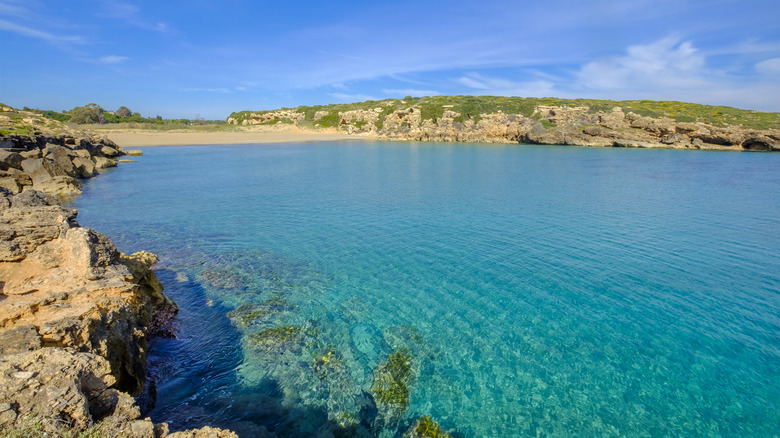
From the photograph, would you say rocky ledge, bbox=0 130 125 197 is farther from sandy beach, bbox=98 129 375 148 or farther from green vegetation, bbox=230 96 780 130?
green vegetation, bbox=230 96 780 130

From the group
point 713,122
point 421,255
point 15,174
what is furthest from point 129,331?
point 713,122

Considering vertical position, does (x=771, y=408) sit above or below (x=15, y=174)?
below

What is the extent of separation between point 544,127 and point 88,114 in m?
116

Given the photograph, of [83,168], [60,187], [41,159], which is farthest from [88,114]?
[60,187]

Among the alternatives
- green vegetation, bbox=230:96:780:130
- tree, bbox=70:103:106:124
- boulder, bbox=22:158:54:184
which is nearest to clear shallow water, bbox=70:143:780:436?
boulder, bbox=22:158:54:184

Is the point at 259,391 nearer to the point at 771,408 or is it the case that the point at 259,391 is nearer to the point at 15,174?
the point at 771,408

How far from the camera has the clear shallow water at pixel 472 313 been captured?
7965 mm

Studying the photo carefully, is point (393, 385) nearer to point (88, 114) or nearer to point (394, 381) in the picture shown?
point (394, 381)

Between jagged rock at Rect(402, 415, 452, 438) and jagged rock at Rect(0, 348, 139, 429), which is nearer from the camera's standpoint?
jagged rock at Rect(0, 348, 139, 429)

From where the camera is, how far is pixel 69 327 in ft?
21.2

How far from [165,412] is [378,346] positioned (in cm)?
486

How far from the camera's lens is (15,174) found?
26.8m

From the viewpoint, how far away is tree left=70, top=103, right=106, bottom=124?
320 ft

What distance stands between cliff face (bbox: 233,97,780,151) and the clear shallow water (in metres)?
65.9
